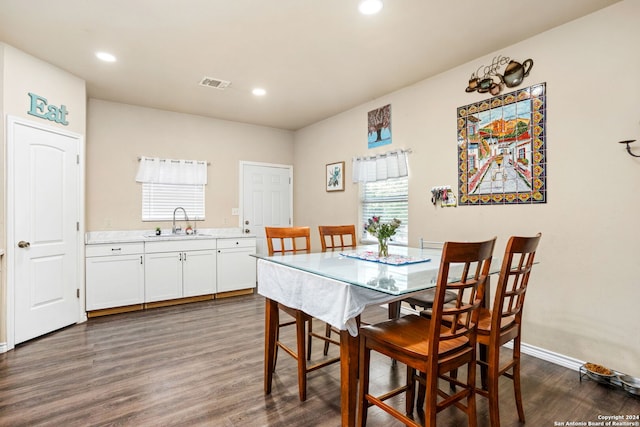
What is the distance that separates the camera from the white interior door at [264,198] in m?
5.45

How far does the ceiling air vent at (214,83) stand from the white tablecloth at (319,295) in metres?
2.47

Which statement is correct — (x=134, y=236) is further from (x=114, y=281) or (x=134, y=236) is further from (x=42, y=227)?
(x=42, y=227)

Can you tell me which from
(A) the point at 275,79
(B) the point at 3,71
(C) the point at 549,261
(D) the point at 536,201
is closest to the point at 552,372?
(C) the point at 549,261

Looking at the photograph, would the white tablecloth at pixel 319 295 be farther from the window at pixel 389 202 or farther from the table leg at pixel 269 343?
the window at pixel 389 202

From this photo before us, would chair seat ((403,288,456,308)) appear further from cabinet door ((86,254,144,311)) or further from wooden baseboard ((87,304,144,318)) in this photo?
wooden baseboard ((87,304,144,318))

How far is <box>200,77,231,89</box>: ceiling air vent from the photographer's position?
12.0ft

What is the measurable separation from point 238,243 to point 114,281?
5.24 ft

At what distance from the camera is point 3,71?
2.88 meters

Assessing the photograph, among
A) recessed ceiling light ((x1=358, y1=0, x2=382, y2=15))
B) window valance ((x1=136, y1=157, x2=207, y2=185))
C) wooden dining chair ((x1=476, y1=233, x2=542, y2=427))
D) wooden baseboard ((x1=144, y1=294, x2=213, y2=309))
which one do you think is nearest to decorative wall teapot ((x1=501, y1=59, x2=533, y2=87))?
recessed ceiling light ((x1=358, y1=0, x2=382, y2=15))

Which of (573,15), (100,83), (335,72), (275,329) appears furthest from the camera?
(100,83)

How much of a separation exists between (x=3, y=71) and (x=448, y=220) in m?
4.38

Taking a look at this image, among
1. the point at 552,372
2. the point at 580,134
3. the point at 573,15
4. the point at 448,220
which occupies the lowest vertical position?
the point at 552,372

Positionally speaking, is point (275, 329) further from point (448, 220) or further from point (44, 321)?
point (44, 321)

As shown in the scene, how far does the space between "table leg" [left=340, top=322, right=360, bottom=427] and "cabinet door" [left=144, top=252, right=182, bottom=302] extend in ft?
11.0
